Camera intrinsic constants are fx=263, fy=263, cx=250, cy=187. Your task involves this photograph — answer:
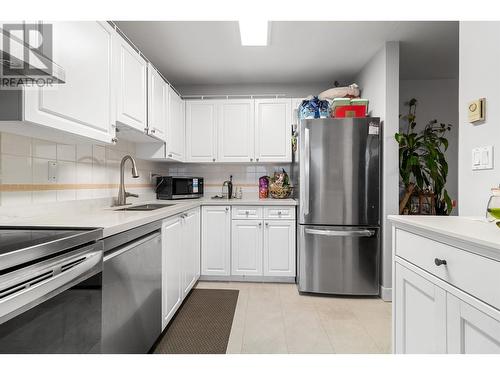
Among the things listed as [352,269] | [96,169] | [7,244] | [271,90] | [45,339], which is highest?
[271,90]

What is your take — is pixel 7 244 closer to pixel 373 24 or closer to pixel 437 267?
pixel 437 267

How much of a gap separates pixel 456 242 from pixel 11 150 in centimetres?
202

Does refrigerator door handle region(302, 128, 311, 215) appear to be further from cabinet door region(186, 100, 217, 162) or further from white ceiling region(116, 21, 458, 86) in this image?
cabinet door region(186, 100, 217, 162)

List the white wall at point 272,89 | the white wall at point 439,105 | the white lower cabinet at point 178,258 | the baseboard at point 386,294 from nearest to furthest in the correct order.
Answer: the white lower cabinet at point 178,258 < the baseboard at point 386,294 < the white wall at point 439,105 < the white wall at point 272,89

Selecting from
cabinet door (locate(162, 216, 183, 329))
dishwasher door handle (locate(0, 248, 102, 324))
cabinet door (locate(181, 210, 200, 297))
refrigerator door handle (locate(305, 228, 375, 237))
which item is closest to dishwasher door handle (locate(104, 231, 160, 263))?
dishwasher door handle (locate(0, 248, 102, 324))

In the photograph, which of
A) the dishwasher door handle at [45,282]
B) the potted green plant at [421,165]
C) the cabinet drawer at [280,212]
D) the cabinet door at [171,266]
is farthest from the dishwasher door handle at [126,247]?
the potted green plant at [421,165]

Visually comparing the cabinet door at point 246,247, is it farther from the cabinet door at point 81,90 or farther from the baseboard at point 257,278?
the cabinet door at point 81,90

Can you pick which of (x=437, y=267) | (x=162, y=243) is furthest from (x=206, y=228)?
(x=437, y=267)

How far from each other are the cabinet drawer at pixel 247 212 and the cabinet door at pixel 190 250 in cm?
42

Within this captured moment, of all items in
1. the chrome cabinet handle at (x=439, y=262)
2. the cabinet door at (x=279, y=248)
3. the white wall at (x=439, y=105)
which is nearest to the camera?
the chrome cabinet handle at (x=439, y=262)

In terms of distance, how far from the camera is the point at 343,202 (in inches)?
99.4

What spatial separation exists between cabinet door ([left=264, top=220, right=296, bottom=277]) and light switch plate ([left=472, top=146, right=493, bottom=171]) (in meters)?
1.73

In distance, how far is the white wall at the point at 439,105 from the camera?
3.38 m

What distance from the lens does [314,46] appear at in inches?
100
